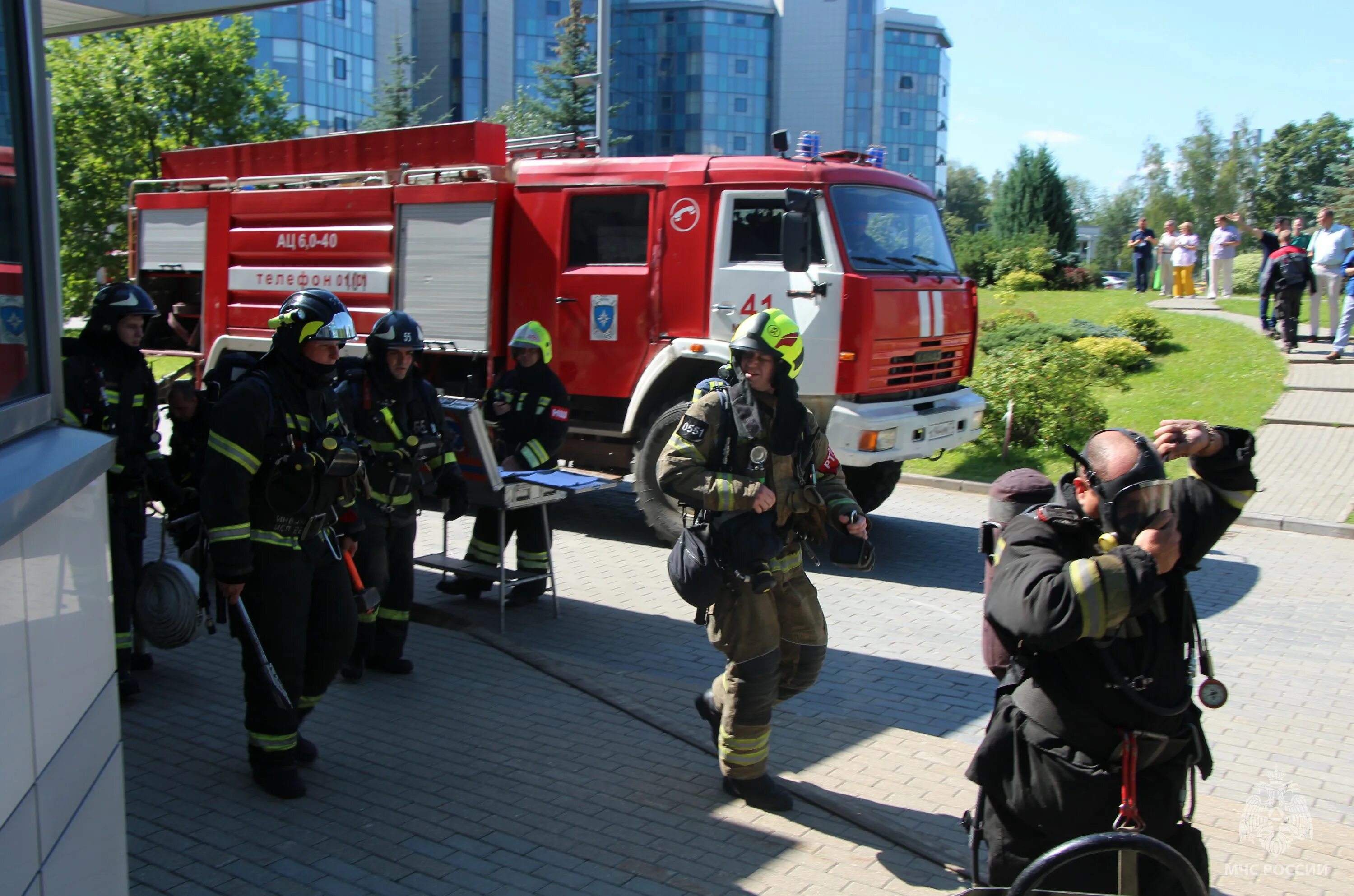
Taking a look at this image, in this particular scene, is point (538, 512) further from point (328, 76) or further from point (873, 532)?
point (328, 76)

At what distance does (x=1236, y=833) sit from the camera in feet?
14.4

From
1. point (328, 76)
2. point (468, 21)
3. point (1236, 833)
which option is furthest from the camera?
point (468, 21)

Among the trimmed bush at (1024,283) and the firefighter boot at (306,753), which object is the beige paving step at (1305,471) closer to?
the firefighter boot at (306,753)

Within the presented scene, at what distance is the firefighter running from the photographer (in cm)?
438

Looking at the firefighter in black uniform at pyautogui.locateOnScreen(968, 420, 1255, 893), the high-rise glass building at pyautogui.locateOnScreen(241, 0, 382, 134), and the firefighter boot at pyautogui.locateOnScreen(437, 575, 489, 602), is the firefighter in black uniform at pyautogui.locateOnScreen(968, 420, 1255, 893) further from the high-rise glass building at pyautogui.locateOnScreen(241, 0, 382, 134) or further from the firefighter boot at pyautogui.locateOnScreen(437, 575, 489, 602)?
the high-rise glass building at pyautogui.locateOnScreen(241, 0, 382, 134)

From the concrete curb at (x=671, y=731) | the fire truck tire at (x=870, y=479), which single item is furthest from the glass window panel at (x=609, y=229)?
the concrete curb at (x=671, y=731)

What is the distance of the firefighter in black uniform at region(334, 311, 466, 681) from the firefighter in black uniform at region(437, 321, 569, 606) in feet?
4.98

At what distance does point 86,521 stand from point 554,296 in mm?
7380

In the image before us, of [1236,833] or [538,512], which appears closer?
[1236,833]

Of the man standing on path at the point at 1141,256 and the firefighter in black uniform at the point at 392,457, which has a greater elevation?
the man standing on path at the point at 1141,256

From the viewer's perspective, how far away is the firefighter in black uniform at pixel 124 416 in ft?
17.7

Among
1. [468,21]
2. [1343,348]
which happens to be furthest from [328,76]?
[1343,348]

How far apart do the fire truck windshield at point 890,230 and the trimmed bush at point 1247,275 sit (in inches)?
669

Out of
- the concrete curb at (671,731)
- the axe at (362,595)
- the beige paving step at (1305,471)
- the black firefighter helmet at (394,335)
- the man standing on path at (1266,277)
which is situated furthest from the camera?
the man standing on path at (1266,277)
